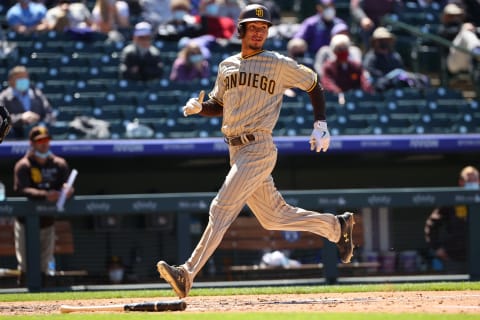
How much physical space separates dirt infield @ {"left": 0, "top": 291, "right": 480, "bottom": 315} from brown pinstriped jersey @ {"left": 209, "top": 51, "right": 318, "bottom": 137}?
1151mm

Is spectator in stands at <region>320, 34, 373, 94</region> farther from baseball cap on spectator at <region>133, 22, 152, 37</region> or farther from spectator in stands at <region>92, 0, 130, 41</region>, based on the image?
spectator in stands at <region>92, 0, 130, 41</region>

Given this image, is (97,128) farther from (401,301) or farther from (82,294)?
(401,301)

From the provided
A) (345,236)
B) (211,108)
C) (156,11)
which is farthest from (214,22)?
(345,236)

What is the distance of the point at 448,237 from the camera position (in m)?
10.7

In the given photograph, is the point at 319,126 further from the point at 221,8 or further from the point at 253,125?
the point at 221,8

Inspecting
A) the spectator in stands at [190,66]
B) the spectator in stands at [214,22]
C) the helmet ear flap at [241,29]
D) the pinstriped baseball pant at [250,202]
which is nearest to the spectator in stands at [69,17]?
the spectator in stands at [190,66]

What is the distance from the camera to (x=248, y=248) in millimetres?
10414

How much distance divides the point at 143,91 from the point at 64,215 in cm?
267

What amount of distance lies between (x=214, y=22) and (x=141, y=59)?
5.28 ft

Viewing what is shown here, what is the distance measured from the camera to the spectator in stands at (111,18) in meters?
13.7

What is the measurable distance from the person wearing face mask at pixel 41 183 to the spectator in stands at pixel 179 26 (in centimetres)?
353

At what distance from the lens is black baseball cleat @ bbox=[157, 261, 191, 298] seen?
21.7 feet

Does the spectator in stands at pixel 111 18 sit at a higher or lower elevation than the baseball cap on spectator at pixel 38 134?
higher

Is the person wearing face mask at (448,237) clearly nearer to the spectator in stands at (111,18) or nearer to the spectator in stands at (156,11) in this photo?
the spectator in stands at (111,18)
